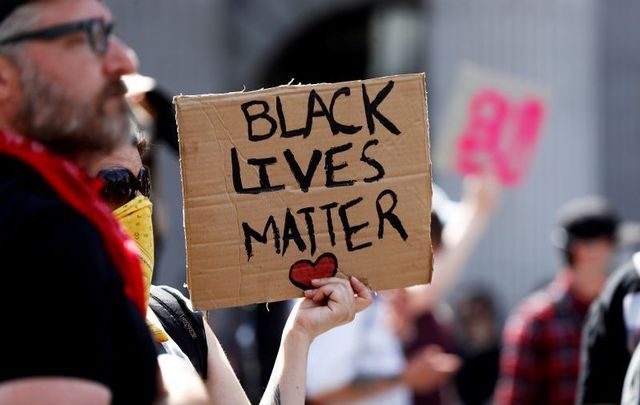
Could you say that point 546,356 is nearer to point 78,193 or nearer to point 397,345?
point 397,345

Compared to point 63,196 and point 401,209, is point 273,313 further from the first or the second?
point 63,196

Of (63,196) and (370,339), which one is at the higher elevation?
(63,196)

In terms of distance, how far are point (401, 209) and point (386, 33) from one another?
9735mm

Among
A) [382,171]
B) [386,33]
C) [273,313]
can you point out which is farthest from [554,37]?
[382,171]

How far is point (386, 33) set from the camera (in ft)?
40.3

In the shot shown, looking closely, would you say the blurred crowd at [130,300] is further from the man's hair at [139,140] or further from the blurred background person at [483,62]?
the blurred background person at [483,62]

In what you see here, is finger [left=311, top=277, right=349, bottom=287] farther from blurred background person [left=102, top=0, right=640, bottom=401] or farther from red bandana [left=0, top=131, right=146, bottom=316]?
blurred background person [left=102, top=0, right=640, bottom=401]

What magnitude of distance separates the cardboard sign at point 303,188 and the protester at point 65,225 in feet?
2.53

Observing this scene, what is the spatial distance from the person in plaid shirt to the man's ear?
4.25 meters

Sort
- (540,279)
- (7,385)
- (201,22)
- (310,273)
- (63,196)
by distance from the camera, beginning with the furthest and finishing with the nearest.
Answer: (201,22)
(540,279)
(310,273)
(63,196)
(7,385)

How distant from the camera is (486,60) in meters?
11.7

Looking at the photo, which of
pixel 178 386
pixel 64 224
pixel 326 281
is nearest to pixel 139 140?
pixel 326 281

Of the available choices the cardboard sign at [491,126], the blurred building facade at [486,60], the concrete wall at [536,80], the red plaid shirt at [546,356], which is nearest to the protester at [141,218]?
the red plaid shirt at [546,356]

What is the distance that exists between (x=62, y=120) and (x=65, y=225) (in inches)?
5.7
